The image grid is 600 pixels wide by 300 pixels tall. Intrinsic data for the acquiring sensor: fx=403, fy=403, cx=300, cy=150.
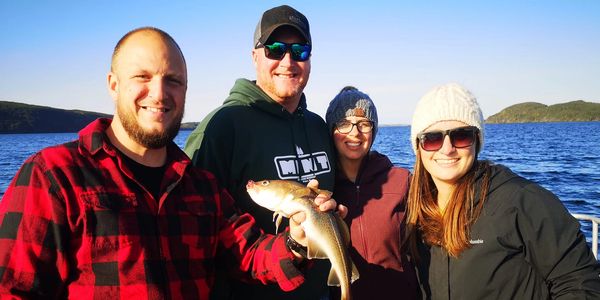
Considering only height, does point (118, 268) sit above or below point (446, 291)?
above

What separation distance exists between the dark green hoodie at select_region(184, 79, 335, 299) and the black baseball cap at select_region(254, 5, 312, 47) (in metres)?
0.56

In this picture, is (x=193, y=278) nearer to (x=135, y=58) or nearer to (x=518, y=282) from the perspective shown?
(x=135, y=58)

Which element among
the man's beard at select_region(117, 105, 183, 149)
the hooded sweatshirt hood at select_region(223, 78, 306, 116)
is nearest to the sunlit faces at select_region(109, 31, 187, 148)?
the man's beard at select_region(117, 105, 183, 149)

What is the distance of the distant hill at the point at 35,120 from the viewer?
151250mm

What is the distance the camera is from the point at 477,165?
360 centimetres

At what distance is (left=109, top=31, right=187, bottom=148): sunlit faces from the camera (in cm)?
291

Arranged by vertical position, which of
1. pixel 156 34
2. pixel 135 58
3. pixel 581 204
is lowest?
pixel 581 204

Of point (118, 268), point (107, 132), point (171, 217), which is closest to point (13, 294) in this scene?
point (118, 268)

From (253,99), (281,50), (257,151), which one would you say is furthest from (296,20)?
(257,151)

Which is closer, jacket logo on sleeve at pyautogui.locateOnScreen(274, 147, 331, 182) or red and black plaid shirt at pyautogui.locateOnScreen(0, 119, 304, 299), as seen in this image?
red and black plaid shirt at pyautogui.locateOnScreen(0, 119, 304, 299)

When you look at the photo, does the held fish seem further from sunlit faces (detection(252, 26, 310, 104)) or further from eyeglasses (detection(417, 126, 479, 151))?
sunlit faces (detection(252, 26, 310, 104))

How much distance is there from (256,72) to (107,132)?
1.98 m

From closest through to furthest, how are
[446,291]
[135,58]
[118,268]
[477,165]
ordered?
[118,268], [135,58], [446,291], [477,165]

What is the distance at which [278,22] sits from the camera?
14.1 ft
